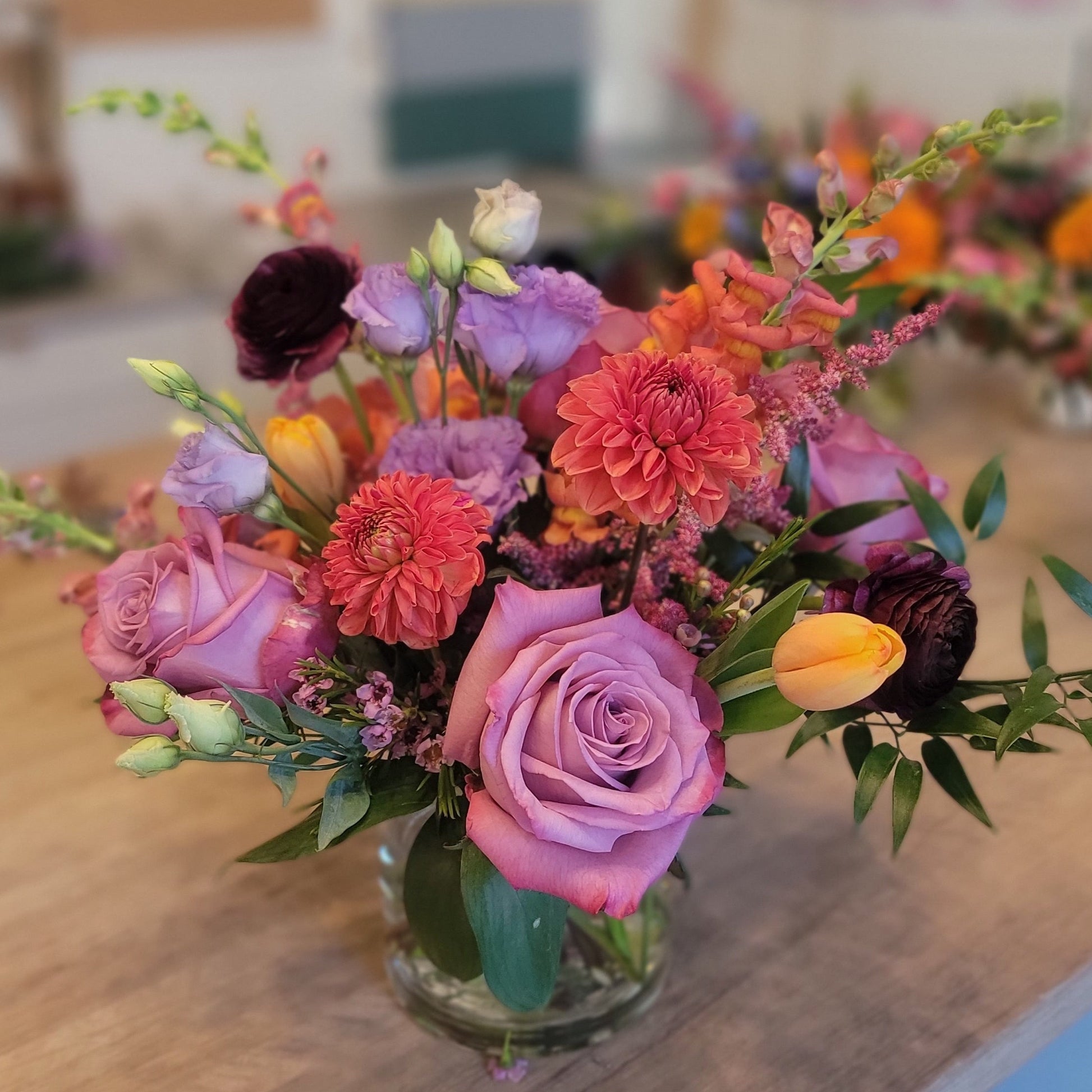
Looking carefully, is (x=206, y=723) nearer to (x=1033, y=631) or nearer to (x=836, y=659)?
(x=836, y=659)

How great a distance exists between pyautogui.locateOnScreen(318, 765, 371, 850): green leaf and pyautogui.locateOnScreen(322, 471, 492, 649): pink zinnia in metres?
0.07

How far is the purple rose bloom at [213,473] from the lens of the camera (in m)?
0.47

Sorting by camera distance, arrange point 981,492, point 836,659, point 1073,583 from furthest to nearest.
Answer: point 981,492
point 1073,583
point 836,659

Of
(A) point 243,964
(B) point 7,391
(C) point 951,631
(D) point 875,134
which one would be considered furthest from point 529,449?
(B) point 7,391

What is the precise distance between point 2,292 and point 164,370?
2198 millimetres

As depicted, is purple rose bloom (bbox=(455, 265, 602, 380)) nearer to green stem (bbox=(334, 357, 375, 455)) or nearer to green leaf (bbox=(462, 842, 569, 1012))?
green stem (bbox=(334, 357, 375, 455))

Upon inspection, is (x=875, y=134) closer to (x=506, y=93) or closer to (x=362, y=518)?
(x=362, y=518)

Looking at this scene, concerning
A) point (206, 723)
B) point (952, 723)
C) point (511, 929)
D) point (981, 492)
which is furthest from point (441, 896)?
point (981, 492)

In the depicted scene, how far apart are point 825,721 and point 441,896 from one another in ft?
0.64

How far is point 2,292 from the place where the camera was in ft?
7.82

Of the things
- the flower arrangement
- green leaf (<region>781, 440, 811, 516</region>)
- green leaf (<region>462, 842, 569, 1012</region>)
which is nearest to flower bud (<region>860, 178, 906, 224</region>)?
the flower arrangement

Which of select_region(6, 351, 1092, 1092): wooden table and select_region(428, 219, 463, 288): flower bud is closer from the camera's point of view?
select_region(428, 219, 463, 288): flower bud

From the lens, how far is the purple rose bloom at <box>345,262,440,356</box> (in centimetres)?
52

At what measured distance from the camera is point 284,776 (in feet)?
1.56
